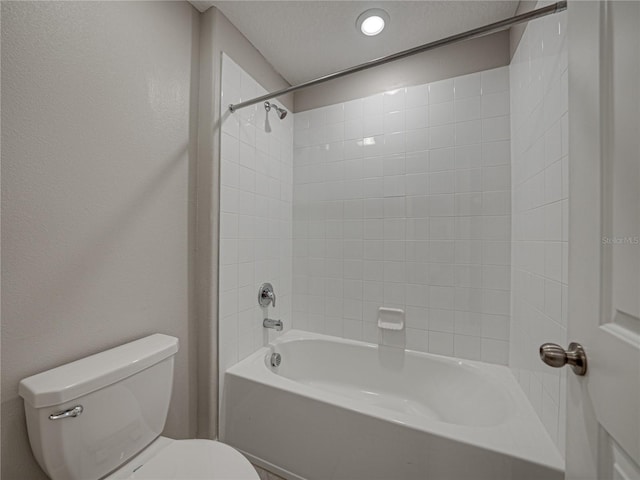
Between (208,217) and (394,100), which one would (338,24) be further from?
(208,217)

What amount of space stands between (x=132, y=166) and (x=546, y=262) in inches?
68.6

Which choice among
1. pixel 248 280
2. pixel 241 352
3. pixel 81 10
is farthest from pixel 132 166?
pixel 241 352

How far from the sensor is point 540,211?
3.75ft

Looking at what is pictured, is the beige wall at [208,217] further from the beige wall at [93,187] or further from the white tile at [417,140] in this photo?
the white tile at [417,140]

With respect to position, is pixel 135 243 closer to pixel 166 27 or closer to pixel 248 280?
pixel 248 280

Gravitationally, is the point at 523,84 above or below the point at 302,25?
below

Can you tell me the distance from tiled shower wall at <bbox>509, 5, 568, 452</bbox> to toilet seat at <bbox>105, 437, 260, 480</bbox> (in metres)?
1.14

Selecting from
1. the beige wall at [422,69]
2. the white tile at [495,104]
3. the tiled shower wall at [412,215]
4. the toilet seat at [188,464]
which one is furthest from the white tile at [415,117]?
the toilet seat at [188,464]

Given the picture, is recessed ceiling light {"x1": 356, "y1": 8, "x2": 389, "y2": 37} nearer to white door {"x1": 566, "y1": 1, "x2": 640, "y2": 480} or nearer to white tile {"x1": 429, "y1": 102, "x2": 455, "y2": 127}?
white tile {"x1": 429, "y1": 102, "x2": 455, "y2": 127}

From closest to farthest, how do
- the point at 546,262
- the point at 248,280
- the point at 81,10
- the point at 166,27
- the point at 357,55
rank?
1. the point at 81,10
2. the point at 546,262
3. the point at 166,27
4. the point at 248,280
5. the point at 357,55

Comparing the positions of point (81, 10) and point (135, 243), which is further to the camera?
point (135, 243)

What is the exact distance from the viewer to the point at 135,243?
44.5 inches

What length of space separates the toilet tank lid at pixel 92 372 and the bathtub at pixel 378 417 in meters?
0.55

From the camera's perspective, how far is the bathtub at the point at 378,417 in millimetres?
1009
